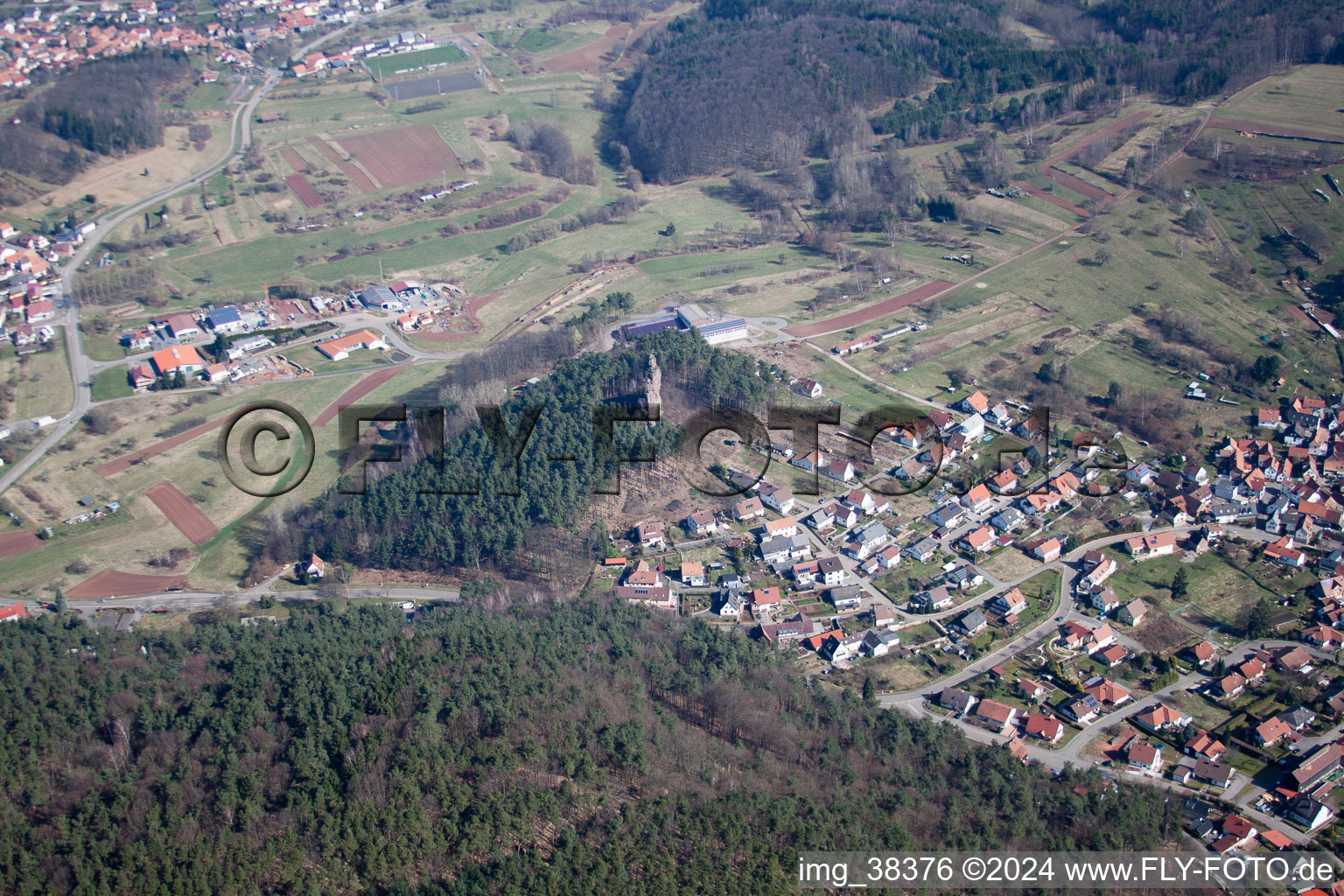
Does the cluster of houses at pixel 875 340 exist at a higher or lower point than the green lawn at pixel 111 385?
lower

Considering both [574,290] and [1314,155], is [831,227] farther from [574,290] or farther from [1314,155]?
[1314,155]

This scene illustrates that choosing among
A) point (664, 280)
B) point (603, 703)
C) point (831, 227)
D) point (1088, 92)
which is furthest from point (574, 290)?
point (1088, 92)

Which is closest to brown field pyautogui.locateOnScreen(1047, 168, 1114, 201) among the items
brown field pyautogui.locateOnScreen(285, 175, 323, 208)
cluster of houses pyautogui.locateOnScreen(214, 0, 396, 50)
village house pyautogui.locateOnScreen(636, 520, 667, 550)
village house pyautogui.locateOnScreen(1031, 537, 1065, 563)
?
village house pyautogui.locateOnScreen(1031, 537, 1065, 563)

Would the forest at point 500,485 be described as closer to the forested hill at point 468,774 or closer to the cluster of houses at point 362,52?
the forested hill at point 468,774

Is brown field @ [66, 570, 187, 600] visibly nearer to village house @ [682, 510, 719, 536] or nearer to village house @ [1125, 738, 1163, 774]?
village house @ [682, 510, 719, 536]

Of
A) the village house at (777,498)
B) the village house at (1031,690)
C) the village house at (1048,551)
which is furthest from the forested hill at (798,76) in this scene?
the village house at (1031,690)

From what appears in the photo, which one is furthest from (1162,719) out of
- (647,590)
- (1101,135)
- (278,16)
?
(278,16)
